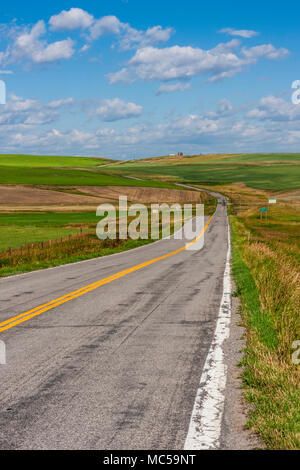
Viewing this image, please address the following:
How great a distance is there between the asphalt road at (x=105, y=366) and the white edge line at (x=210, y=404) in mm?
94

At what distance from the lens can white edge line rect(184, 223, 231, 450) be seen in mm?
4457

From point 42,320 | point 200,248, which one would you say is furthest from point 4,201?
point 42,320

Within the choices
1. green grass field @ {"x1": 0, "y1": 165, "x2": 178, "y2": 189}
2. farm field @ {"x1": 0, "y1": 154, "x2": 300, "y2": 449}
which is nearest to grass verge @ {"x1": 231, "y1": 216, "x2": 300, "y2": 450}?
farm field @ {"x1": 0, "y1": 154, "x2": 300, "y2": 449}

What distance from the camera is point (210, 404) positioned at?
535 centimetres

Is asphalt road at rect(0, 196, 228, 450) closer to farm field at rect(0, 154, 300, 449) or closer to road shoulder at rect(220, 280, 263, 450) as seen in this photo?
road shoulder at rect(220, 280, 263, 450)

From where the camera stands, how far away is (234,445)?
172 inches

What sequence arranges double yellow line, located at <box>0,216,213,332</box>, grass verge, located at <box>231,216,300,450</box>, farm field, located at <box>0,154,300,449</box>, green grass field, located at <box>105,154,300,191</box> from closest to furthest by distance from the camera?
grass verge, located at <box>231,216,300,450</box> < farm field, located at <box>0,154,300,449</box> < double yellow line, located at <box>0,216,213,332</box> < green grass field, located at <box>105,154,300,191</box>

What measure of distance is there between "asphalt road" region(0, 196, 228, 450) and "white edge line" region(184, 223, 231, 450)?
3.7 inches

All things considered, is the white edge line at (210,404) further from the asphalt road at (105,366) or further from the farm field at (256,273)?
the farm field at (256,273)

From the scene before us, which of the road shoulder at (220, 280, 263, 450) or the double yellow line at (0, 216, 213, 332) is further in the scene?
the double yellow line at (0, 216, 213, 332)

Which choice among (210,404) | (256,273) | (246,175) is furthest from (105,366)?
(246,175)

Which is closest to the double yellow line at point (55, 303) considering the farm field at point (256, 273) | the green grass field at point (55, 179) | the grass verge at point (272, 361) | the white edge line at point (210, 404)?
the white edge line at point (210, 404)

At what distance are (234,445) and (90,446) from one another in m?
1.30
